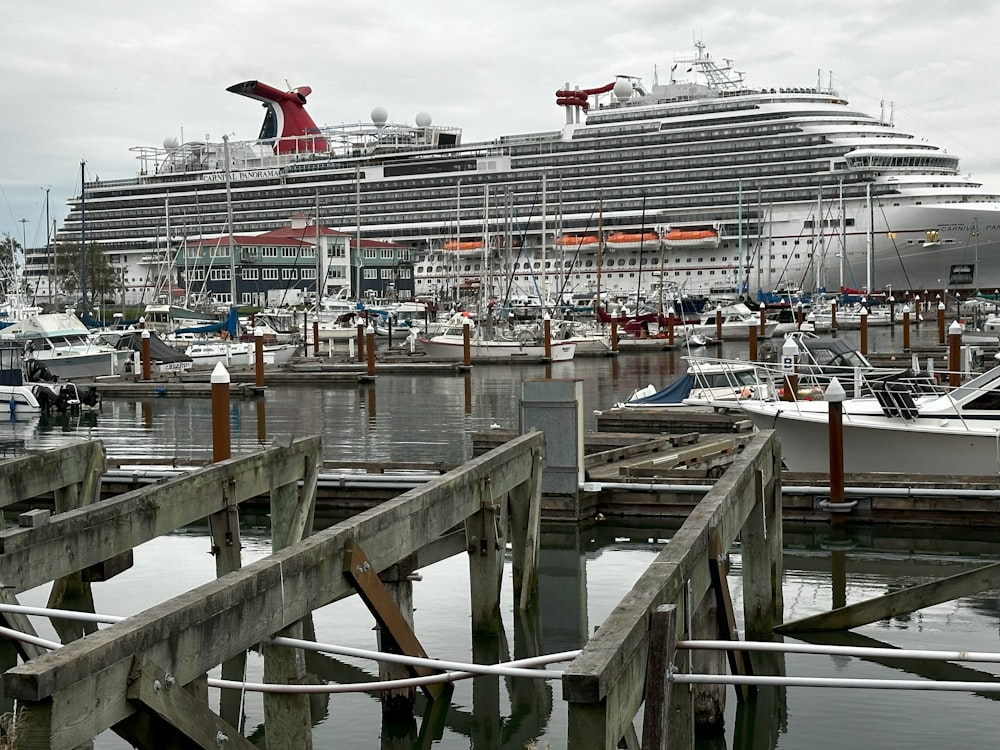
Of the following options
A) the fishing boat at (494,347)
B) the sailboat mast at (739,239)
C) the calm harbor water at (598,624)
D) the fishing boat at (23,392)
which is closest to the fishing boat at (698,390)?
the calm harbor water at (598,624)

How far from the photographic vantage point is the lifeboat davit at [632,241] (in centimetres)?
9012

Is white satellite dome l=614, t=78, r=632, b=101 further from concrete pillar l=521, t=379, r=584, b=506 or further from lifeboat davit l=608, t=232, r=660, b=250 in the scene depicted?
concrete pillar l=521, t=379, r=584, b=506

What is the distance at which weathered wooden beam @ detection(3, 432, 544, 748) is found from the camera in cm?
540

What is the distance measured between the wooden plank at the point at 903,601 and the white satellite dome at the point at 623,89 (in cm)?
8992

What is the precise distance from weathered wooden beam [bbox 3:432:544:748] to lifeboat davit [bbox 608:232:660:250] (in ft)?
→ 268

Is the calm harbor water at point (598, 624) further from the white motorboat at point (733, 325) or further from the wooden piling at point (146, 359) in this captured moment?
the white motorboat at point (733, 325)

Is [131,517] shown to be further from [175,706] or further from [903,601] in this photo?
[903,601]

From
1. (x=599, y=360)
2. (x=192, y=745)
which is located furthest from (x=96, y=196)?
(x=192, y=745)

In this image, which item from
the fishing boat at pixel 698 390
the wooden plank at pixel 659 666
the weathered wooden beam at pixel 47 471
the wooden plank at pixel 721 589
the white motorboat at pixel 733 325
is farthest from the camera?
the white motorboat at pixel 733 325

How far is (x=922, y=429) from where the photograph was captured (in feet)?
53.4

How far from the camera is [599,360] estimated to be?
48.6 metres

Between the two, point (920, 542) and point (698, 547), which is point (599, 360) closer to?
point (920, 542)

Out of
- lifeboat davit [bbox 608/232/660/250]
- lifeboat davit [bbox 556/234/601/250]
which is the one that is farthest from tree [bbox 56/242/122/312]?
lifeboat davit [bbox 608/232/660/250]

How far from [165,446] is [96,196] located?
9538 cm
